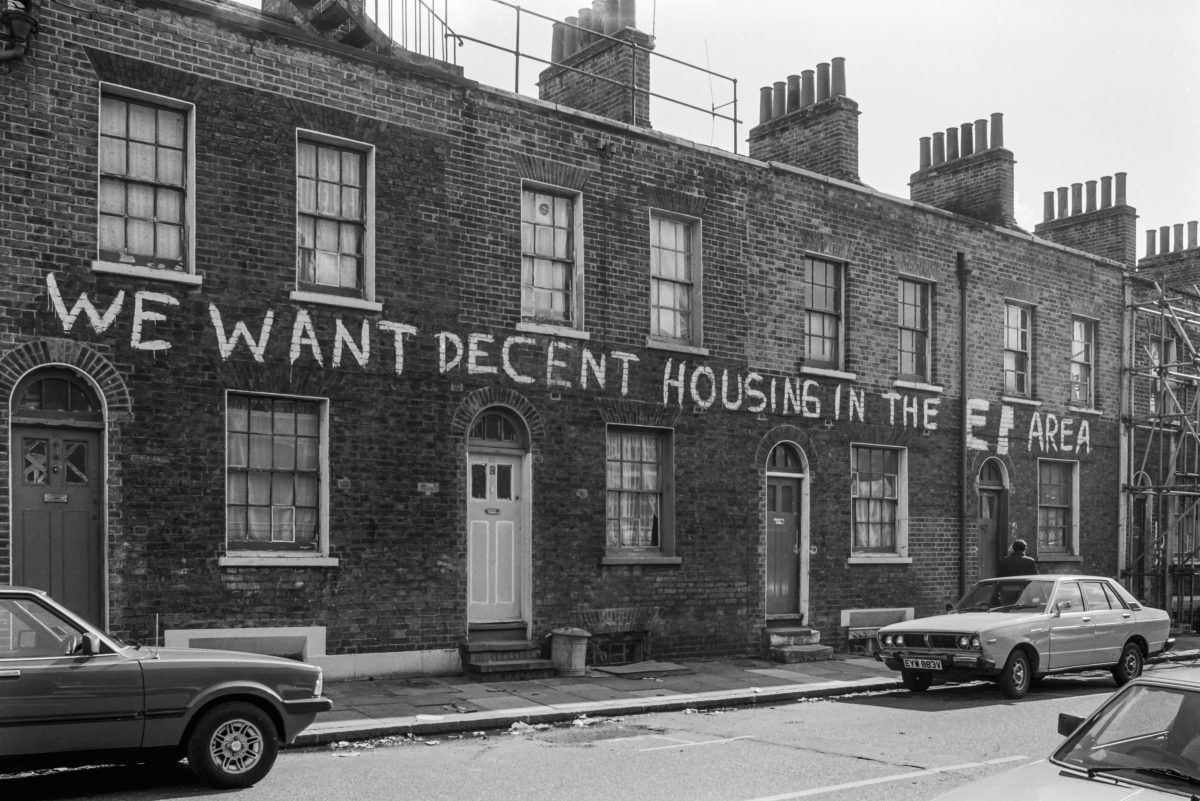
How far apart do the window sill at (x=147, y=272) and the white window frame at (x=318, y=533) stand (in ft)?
4.10

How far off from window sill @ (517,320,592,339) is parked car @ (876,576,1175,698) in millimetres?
5280

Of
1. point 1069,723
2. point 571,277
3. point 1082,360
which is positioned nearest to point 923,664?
point 571,277

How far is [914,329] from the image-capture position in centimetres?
2097

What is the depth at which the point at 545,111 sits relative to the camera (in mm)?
16234

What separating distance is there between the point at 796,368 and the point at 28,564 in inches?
437

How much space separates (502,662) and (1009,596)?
629 centimetres

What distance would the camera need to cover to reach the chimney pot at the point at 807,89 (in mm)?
21328

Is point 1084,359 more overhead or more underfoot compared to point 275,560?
more overhead

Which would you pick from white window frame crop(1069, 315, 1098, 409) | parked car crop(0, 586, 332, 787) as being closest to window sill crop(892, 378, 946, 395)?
white window frame crop(1069, 315, 1098, 409)

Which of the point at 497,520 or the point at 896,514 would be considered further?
the point at 896,514

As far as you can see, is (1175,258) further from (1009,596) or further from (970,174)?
(1009,596)

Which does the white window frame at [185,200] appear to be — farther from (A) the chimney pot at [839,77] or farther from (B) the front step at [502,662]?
(A) the chimney pot at [839,77]

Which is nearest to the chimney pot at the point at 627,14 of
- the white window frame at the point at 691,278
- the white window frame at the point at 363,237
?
the white window frame at the point at 691,278

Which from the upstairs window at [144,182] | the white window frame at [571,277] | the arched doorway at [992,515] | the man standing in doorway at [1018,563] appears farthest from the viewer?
the arched doorway at [992,515]
